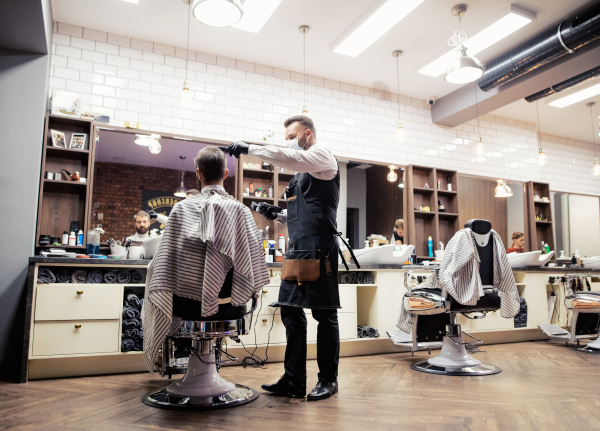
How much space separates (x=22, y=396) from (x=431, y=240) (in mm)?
4699

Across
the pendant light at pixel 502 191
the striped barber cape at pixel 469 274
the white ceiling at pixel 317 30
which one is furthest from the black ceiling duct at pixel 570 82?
the striped barber cape at pixel 469 274

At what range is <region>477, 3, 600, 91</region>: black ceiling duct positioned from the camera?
394 centimetres

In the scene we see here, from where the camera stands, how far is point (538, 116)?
22.1ft

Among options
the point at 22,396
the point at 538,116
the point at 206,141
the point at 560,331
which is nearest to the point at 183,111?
the point at 206,141

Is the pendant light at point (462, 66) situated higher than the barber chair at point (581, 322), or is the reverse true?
the pendant light at point (462, 66)

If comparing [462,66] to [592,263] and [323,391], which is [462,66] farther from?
[592,263]

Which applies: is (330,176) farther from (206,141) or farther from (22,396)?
(206,141)

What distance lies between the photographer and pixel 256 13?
13.7 feet

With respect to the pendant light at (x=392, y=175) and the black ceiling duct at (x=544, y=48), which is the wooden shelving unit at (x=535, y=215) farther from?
the pendant light at (x=392, y=175)

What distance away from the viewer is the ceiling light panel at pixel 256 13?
13.3ft

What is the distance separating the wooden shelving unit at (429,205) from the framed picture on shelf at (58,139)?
4001 millimetres

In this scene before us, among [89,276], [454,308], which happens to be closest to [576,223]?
[454,308]

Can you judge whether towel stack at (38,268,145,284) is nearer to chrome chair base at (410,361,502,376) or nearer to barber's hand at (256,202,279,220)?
barber's hand at (256,202,279,220)

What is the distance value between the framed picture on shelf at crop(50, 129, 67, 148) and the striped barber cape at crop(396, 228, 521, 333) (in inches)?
136
